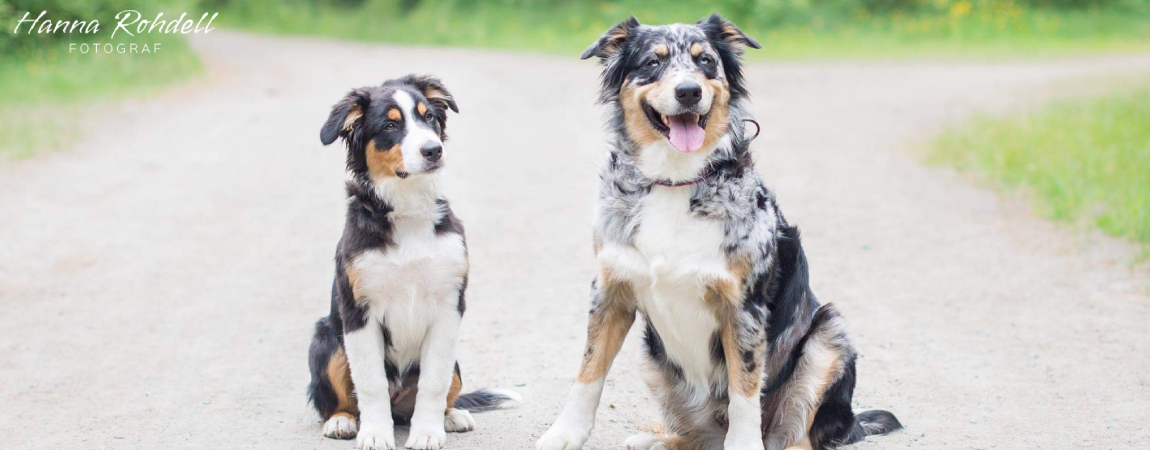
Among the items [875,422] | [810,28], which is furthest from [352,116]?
[810,28]

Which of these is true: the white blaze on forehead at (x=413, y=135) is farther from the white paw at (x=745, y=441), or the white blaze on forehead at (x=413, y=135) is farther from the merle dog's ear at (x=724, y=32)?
the white paw at (x=745, y=441)

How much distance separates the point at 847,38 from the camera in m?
23.0

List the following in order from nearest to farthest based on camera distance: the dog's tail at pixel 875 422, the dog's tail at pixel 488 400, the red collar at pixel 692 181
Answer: the red collar at pixel 692 181 < the dog's tail at pixel 875 422 < the dog's tail at pixel 488 400

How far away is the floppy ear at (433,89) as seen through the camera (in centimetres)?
456

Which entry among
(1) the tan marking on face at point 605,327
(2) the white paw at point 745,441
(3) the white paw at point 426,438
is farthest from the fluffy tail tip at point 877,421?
(3) the white paw at point 426,438

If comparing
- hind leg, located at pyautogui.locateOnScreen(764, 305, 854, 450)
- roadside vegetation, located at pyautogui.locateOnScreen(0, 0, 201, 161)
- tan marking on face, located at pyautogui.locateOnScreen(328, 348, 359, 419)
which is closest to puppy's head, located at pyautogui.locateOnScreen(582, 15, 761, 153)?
hind leg, located at pyautogui.locateOnScreen(764, 305, 854, 450)

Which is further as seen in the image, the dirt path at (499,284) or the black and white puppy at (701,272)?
the dirt path at (499,284)

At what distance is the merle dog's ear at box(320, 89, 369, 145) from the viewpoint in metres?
4.19

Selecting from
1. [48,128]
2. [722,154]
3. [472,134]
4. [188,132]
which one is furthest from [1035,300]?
[48,128]

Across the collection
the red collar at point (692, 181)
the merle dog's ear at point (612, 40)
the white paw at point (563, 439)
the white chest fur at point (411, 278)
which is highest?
the merle dog's ear at point (612, 40)

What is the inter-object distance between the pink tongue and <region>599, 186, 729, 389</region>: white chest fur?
0.17 metres

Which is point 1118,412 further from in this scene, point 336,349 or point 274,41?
point 274,41

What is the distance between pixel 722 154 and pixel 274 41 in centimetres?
2220

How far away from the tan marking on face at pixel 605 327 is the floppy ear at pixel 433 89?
1.14 meters
